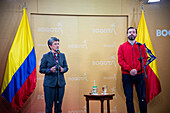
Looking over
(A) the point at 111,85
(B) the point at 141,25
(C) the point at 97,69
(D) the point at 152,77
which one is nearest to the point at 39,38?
(C) the point at 97,69

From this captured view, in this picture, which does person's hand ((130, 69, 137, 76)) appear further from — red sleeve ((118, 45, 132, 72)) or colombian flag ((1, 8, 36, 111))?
colombian flag ((1, 8, 36, 111))

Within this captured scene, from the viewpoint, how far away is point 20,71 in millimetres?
4715

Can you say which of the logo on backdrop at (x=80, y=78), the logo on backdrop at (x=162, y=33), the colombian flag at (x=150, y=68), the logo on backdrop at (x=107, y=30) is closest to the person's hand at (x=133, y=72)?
the colombian flag at (x=150, y=68)

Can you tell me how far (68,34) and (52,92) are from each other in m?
1.83

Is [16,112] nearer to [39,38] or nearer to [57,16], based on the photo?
[39,38]

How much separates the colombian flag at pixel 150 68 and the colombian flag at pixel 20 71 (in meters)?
2.51

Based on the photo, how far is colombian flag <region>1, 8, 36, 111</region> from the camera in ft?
15.2

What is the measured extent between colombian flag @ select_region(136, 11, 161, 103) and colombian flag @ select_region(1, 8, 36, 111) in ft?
8.22

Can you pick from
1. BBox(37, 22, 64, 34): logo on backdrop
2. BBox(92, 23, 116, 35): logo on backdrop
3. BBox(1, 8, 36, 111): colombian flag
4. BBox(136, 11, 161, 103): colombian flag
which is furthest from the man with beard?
BBox(1, 8, 36, 111): colombian flag

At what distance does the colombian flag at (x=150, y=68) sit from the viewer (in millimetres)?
4977

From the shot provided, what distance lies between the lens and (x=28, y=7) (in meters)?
5.16

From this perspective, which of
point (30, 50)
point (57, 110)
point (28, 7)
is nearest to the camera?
point (57, 110)

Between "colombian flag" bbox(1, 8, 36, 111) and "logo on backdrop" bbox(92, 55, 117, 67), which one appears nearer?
"colombian flag" bbox(1, 8, 36, 111)

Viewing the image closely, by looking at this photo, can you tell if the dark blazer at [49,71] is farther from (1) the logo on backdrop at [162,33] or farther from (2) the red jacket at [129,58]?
(1) the logo on backdrop at [162,33]
